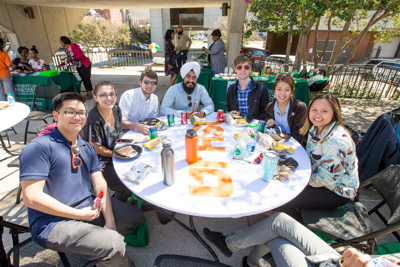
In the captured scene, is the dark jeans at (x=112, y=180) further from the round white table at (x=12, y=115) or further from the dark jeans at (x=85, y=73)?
the dark jeans at (x=85, y=73)

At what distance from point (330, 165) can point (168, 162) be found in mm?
1407

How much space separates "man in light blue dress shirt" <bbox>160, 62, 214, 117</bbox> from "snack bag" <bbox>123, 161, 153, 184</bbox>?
1.46 m

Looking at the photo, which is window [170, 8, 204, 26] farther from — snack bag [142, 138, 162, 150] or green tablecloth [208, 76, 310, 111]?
snack bag [142, 138, 162, 150]

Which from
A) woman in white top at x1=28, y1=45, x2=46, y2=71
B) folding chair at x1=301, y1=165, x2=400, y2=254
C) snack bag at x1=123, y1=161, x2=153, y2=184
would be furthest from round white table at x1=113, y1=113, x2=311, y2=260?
woman in white top at x1=28, y1=45, x2=46, y2=71

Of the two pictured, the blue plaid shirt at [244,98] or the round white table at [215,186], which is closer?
the round white table at [215,186]

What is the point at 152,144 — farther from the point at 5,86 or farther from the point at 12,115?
the point at 5,86

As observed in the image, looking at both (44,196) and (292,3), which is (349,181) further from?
(292,3)

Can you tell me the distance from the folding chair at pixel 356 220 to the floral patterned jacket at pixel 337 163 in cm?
16

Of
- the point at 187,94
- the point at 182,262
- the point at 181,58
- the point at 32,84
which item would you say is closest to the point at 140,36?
the point at 181,58

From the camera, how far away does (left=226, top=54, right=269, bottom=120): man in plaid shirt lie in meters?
3.15

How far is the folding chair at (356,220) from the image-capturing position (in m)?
1.47

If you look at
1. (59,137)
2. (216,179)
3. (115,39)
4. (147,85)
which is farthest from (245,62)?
(115,39)

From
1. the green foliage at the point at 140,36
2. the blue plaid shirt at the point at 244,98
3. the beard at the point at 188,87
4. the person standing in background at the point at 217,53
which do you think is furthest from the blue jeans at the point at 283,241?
the green foliage at the point at 140,36

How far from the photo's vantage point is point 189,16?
20.1 m
